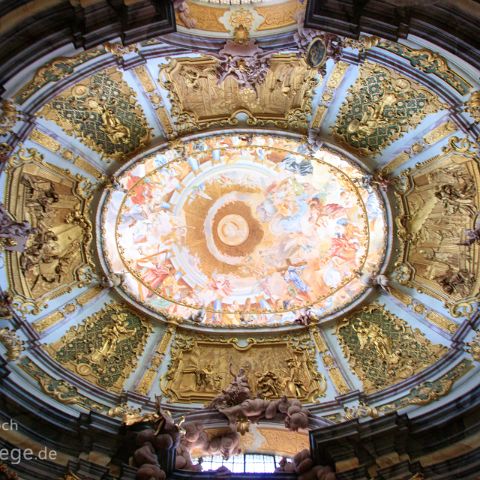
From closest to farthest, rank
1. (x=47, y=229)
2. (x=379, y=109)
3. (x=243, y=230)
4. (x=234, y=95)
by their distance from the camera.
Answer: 1. (x=379, y=109)
2. (x=47, y=229)
3. (x=234, y=95)
4. (x=243, y=230)

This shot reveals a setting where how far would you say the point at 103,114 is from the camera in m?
15.2

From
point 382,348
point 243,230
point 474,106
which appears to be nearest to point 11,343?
point 382,348

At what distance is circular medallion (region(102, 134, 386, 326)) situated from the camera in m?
17.7

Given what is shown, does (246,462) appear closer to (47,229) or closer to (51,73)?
(47,229)

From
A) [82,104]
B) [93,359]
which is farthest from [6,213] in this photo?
[93,359]

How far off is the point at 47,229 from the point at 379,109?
9329 mm

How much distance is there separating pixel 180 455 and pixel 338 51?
9876 millimetres

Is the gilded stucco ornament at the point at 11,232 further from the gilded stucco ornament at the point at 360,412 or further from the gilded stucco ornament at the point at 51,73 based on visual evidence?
the gilded stucco ornament at the point at 360,412

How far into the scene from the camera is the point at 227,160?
19516 mm

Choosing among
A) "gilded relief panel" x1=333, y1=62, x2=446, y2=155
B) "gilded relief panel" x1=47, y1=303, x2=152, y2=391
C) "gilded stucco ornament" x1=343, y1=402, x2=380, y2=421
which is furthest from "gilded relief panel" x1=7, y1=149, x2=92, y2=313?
"gilded stucco ornament" x1=343, y1=402, x2=380, y2=421

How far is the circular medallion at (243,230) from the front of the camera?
17734mm

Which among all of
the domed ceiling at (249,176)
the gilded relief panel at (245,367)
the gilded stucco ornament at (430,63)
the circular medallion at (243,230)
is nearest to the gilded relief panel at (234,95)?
the domed ceiling at (249,176)

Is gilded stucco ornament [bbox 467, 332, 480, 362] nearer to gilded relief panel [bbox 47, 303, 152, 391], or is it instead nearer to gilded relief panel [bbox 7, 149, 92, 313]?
gilded relief panel [bbox 47, 303, 152, 391]

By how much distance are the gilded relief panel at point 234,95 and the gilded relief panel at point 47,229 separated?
11.7ft
